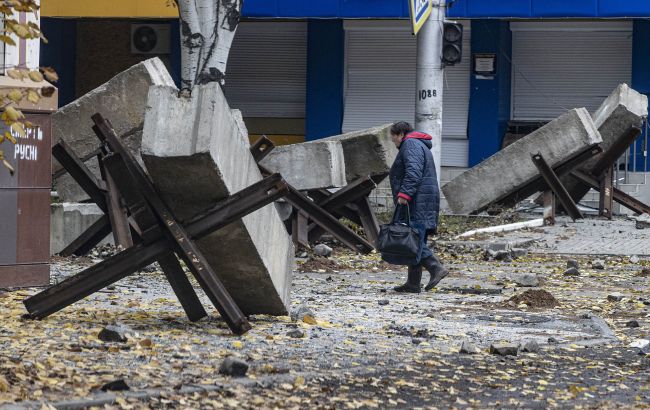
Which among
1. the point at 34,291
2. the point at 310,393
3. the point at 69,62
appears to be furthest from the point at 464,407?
the point at 69,62

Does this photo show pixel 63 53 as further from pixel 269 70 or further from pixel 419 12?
pixel 419 12

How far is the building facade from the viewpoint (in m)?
23.1

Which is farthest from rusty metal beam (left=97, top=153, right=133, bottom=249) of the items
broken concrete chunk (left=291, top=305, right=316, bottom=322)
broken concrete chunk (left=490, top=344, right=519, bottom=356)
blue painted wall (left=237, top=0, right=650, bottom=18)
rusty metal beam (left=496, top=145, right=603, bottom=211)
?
blue painted wall (left=237, top=0, right=650, bottom=18)

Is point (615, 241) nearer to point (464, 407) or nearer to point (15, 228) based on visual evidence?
point (15, 228)

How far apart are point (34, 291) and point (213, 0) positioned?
252 inches

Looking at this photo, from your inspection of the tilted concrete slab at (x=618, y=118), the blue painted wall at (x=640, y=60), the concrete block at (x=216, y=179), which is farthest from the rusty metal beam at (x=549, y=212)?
the concrete block at (x=216, y=179)

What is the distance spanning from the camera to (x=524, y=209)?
68.0 ft

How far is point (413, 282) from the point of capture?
472 inches

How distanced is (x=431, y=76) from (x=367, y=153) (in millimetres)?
3244

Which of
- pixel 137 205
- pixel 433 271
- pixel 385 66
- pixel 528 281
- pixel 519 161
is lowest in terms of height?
pixel 528 281

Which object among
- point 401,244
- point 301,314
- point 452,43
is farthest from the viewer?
point 452,43

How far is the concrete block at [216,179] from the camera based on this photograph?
7.80 metres

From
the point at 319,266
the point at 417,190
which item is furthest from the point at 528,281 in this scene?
the point at 319,266

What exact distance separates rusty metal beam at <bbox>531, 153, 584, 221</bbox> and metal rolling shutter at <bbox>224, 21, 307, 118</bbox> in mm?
7547
